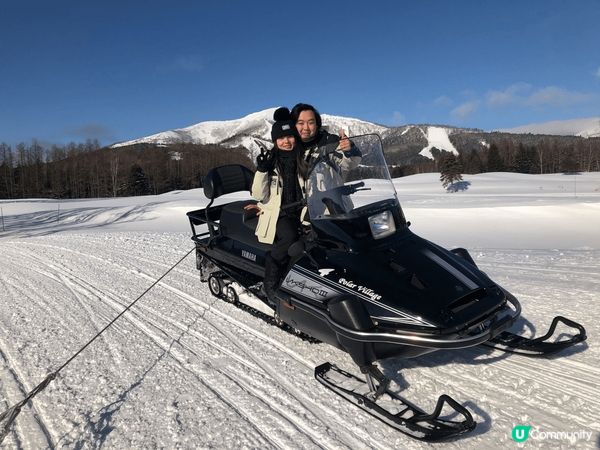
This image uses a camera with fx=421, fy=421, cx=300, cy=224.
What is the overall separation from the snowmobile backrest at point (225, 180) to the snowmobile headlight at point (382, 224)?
8.03ft

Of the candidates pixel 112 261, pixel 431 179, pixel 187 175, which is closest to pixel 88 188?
pixel 187 175

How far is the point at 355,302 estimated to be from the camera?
2785 millimetres

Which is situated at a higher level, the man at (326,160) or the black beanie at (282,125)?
the black beanie at (282,125)

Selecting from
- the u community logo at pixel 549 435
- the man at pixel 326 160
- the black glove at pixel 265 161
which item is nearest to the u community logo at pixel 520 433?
the u community logo at pixel 549 435

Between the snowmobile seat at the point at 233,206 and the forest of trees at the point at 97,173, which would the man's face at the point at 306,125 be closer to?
the snowmobile seat at the point at 233,206

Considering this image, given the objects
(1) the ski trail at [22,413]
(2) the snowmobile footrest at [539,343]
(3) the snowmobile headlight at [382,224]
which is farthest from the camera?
(3) the snowmobile headlight at [382,224]

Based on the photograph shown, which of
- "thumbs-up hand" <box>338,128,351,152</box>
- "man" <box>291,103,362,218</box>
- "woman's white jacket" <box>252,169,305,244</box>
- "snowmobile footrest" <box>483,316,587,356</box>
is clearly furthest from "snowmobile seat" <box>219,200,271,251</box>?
"snowmobile footrest" <box>483,316,587,356</box>

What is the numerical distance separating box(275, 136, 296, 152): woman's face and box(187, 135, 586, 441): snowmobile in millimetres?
466

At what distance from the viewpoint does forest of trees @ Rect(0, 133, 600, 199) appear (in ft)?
175

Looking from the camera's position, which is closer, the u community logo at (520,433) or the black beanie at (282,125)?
the u community logo at (520,433)

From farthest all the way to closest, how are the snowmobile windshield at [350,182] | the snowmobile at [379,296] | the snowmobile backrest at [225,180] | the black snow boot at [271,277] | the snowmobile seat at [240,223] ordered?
1. the snowmobile backrest at [225,180]
2. the snowmobile seat at [240,223]
3. the black snow boot at [271,277]
4. the snowmobile windshield at [350,182]
5. the snowmobile at [379,296]

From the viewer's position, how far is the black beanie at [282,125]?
3.88m

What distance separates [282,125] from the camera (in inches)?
153

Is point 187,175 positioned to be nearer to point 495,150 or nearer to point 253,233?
point 495,150
